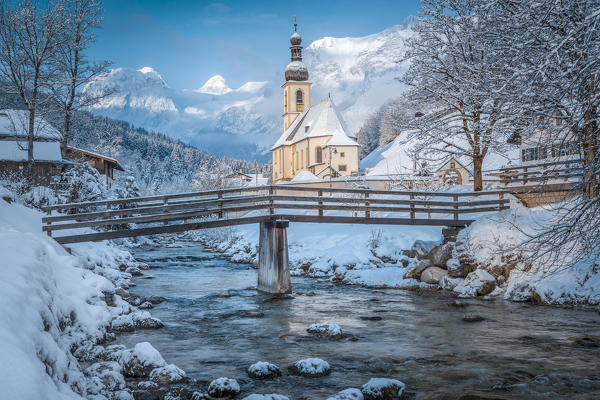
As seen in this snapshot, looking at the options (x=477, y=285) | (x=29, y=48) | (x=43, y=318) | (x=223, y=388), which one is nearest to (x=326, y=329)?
(x=223, y=388)

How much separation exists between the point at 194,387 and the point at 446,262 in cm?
1382

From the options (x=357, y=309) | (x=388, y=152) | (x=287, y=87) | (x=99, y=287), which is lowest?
(x=357, y=309)

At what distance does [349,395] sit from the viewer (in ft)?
24.7

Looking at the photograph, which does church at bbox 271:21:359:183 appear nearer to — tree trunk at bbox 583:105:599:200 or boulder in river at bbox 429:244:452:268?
boulder in river at bbox 429:244:452:268

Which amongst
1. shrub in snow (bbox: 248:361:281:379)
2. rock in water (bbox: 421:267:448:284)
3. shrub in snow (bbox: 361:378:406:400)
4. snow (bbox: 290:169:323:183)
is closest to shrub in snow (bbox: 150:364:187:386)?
shrub in snow (bbox: 248:361:281:379)

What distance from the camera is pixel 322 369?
920 cm

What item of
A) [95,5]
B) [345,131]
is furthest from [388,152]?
[95,5]

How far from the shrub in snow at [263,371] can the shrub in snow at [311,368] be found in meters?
0.35

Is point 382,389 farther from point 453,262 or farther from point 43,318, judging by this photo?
point 453,262

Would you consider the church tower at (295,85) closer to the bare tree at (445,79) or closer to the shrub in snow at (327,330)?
the bare tree at (445,79)

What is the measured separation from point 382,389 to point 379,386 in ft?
0.22

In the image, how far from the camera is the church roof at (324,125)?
70.3 m

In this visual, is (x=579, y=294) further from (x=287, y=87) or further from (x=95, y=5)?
(x=287, y=87)

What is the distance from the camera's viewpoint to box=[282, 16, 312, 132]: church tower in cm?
8681
